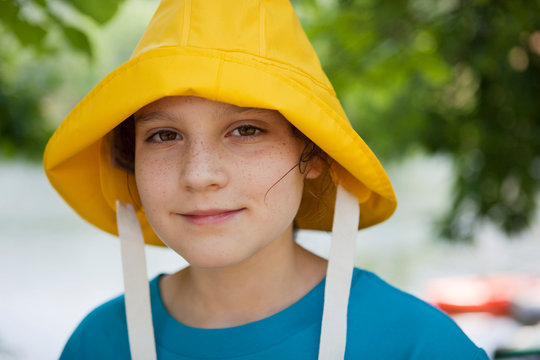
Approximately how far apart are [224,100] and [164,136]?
24 centimetres

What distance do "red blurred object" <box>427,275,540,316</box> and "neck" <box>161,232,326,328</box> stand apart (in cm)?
221

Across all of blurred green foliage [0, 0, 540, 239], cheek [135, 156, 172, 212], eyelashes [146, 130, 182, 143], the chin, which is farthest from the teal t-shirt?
blurred green foliage [0, 0, 540, 239]

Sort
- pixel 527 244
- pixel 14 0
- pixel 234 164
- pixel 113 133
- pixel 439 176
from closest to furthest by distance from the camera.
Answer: pixel 234 164 < pixel 113 133 < pixel 14 0 < pixel 527 244 < pixel 439 176

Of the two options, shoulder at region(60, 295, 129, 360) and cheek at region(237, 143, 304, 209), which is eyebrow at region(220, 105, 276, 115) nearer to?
cheek at region(237, 143, 304, 209)

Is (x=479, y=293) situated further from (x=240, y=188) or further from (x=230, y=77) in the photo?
(x=230, y=77)

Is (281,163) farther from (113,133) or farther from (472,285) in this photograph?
(472,285)

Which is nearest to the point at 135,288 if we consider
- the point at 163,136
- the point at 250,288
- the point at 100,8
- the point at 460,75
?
the point at 250,288

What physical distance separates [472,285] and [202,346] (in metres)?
2.62

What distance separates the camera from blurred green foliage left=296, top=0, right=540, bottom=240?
2945 mm

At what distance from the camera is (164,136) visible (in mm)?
1283

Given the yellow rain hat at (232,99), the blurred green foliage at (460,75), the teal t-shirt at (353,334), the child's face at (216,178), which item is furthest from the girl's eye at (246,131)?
the blurred green foliage at (460,75)

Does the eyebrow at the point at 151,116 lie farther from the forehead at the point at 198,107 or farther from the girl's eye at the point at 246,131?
the girl's eye at the point at 246,131

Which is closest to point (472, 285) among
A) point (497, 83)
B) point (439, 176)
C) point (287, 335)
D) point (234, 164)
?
point (497, 83)

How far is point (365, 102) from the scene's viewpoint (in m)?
5.04
